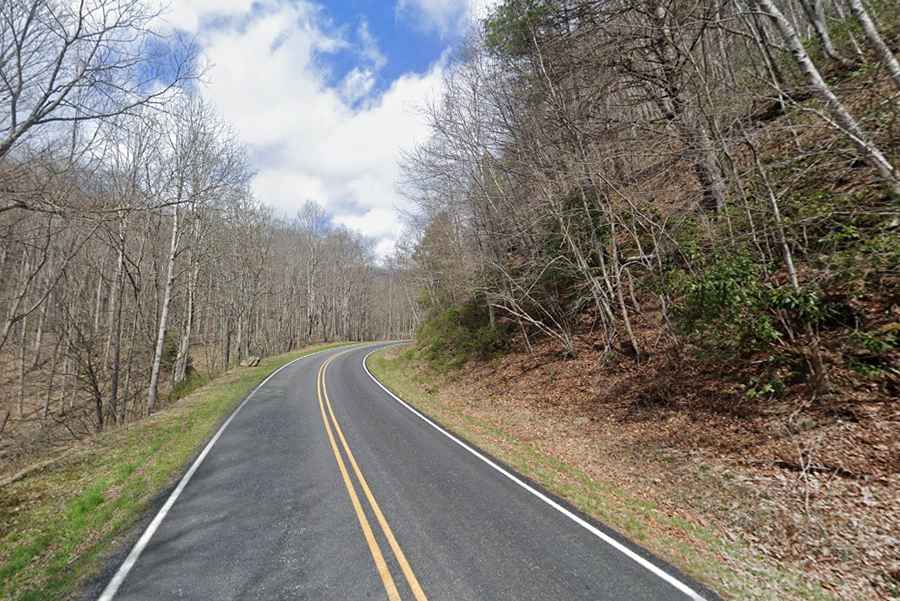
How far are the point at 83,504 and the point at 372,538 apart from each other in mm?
5222

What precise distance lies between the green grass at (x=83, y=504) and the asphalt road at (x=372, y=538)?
18.1 inches

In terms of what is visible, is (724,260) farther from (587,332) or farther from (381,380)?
(381,380)

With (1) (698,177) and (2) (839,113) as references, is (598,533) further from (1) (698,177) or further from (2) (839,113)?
(1) (698,177)

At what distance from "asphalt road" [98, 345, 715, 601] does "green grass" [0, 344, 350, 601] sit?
46 centimetres

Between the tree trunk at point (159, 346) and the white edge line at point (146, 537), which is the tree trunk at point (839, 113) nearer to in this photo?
the white edge line at point (146, 537)

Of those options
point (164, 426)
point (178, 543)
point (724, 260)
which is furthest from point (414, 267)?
point (178, 543)

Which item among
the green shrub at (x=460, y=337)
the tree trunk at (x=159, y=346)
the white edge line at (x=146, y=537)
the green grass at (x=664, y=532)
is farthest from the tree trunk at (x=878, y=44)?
the tree trunk at (x=159, y=346)

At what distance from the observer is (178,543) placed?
4.96m

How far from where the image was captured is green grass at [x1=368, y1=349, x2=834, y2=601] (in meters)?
4.32

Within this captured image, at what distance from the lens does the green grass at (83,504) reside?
454cm

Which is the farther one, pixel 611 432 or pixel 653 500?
pixel 611 432

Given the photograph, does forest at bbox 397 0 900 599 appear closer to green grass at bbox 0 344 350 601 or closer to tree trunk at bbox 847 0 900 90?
tree trunk at bbox 847 0 900 90

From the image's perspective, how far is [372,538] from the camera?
5.05 metres

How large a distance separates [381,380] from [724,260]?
15714mm
